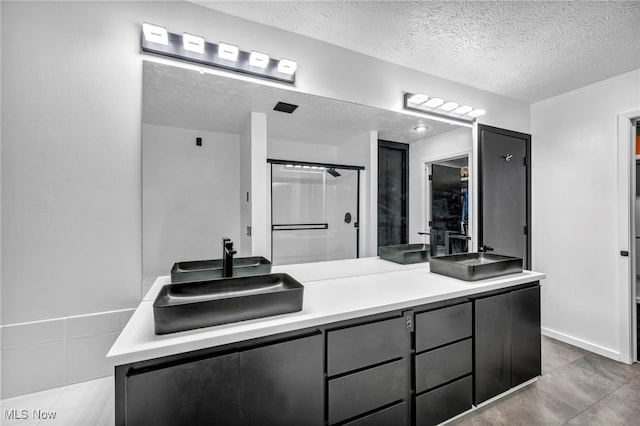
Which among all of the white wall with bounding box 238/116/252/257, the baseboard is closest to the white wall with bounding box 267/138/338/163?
the white wall with bounding box 238/116/252/257

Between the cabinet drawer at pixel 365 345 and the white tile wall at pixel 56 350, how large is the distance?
1049 mm

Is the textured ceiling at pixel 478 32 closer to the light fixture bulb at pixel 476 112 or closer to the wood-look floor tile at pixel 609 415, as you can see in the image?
the light fixture bulb at pixel 476 112

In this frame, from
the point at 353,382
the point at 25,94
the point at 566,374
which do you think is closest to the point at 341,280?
the point at 353,382

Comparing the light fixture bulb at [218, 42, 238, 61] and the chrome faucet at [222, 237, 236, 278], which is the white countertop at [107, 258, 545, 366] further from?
the light fixture bulb at [218, 42, 238, 61]

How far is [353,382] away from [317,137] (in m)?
1.47

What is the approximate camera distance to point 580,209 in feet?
9.01

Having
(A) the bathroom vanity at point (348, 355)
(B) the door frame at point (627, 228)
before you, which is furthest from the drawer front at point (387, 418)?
(B) the door frame at point (627, 228)

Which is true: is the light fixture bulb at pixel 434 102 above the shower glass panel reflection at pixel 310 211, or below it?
above

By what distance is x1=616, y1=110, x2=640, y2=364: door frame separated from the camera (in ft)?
7.97

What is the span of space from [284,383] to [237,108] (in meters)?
1.53

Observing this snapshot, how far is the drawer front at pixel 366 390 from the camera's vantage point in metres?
1.30

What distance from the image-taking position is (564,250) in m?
2.88

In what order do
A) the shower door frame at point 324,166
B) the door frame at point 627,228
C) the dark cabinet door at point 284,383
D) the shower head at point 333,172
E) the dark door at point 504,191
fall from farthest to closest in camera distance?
the dark door at point 504,191
the door frame at point 627,228
the shower head at point 333,172
the shower door frame at point 324,166
the dark cabinet door at point 284,383

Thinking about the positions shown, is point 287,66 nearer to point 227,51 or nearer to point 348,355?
point 227,51
